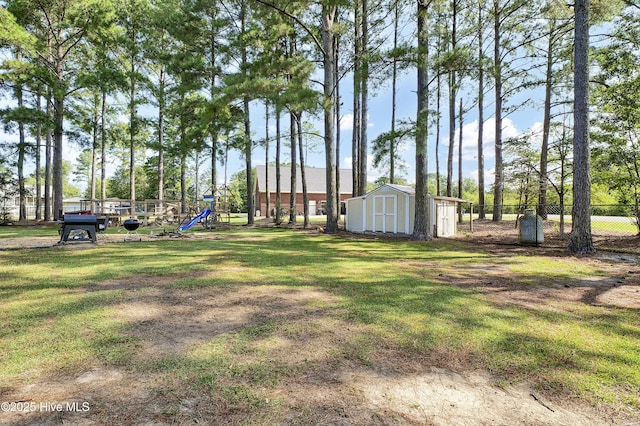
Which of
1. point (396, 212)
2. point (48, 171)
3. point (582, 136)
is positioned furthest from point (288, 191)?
point (582, 136)

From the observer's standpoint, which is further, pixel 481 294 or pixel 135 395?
pixel 481 294

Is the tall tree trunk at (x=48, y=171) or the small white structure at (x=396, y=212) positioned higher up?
the tall tree trunk at (x=48, y=171)

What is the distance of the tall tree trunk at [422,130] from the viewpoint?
10.2 metres

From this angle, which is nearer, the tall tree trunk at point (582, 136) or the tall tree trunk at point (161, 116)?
the tall tree trunk at point (582, 136)

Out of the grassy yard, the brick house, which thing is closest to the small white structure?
the grassy yard

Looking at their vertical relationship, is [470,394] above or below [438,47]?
below

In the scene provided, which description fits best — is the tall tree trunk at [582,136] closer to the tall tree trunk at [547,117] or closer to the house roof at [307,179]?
the tall tree trunk at [547,117]

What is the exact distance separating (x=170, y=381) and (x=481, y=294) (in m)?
4.52

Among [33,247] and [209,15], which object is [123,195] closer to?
[209,15]

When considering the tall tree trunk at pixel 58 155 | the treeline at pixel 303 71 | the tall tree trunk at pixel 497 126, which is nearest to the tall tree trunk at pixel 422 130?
the treeline at pixel 303 71

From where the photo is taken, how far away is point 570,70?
1555 cm

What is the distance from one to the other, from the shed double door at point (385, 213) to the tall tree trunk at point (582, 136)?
6.94 m

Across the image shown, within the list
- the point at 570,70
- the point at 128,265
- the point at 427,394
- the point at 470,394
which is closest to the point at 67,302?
the point at 128,265

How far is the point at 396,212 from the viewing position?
14.6 m
